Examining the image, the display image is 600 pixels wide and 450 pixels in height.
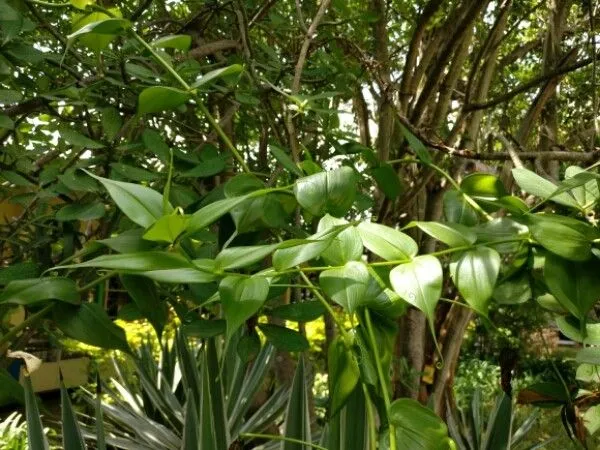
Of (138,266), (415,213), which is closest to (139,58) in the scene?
(138,266)

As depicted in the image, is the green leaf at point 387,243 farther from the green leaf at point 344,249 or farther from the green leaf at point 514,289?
the green leaf at point 514,289

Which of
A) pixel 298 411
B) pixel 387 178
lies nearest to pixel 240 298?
pixel 387 178

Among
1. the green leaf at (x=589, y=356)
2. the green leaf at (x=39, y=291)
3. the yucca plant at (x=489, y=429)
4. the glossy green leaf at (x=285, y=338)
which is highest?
the green leaf at (x=39, y=291)

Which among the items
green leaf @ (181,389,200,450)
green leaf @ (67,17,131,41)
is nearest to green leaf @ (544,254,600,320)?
green leaf @ (67,17,131,41)

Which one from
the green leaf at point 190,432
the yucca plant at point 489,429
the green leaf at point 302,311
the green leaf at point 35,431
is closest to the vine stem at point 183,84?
the green leaf at point 302,311

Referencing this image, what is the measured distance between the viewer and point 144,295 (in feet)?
1.66

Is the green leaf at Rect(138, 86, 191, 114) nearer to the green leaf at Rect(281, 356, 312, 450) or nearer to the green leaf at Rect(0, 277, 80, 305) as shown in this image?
the green leaf at Rect(0, 277, 80, 305)

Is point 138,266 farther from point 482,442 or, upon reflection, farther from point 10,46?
point 482,442

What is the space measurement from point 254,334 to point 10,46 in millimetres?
568

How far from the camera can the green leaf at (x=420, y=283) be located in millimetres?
378

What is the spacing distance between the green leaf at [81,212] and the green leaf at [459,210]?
0.38 metres

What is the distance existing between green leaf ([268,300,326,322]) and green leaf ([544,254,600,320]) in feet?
0.72

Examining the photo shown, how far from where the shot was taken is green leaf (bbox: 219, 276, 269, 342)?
1.24 feet

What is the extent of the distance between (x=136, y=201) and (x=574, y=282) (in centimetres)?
28
